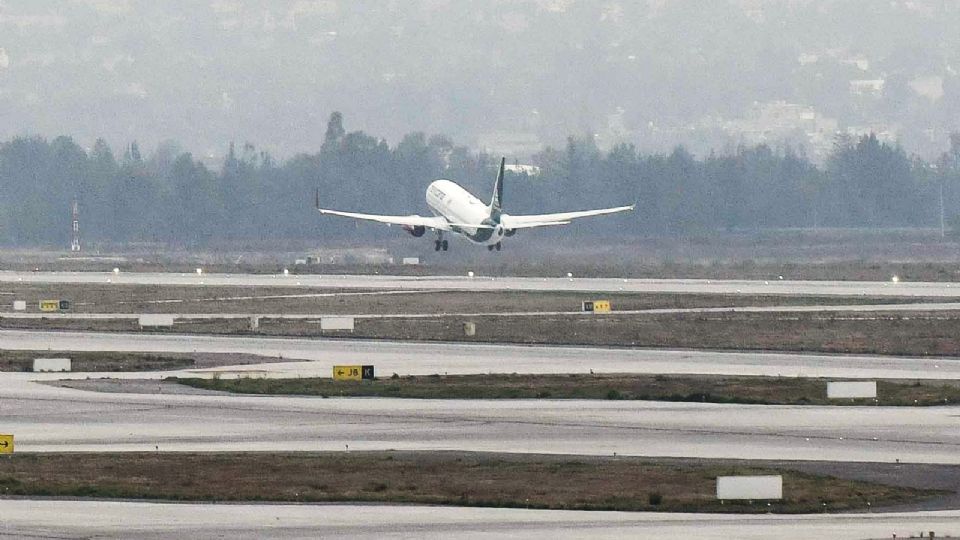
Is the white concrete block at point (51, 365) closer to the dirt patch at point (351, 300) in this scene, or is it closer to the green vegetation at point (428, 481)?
the green vegetation at point (428, 481)

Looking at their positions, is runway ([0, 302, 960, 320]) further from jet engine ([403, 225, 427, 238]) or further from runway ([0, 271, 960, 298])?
jet engine ([403, 225, 427, 238])

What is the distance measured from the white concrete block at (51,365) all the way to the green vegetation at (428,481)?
27.0 meters

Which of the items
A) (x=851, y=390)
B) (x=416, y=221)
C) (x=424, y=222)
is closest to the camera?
(x=851, y=390)

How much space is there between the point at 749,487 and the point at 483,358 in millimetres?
40373

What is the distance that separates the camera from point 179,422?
57938mm

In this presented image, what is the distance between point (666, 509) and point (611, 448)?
1061cm

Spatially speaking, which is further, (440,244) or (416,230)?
(416,230)

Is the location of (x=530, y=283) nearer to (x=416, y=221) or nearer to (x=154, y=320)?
(x=416, y=221)

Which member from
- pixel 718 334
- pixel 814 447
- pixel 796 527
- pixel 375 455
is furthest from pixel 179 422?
pixel 718 334

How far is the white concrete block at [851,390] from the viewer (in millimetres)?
64812

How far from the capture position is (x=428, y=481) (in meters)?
45.1

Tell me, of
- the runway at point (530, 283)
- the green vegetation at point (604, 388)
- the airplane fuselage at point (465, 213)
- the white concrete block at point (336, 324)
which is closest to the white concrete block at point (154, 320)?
the white concrete block at point (336, 324)

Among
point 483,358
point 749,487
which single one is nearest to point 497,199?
point 483,358

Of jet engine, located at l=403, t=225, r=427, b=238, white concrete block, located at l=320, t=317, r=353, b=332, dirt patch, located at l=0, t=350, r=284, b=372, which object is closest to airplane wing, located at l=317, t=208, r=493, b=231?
jet engine, located at l=403, t=225, r=427, b=238
